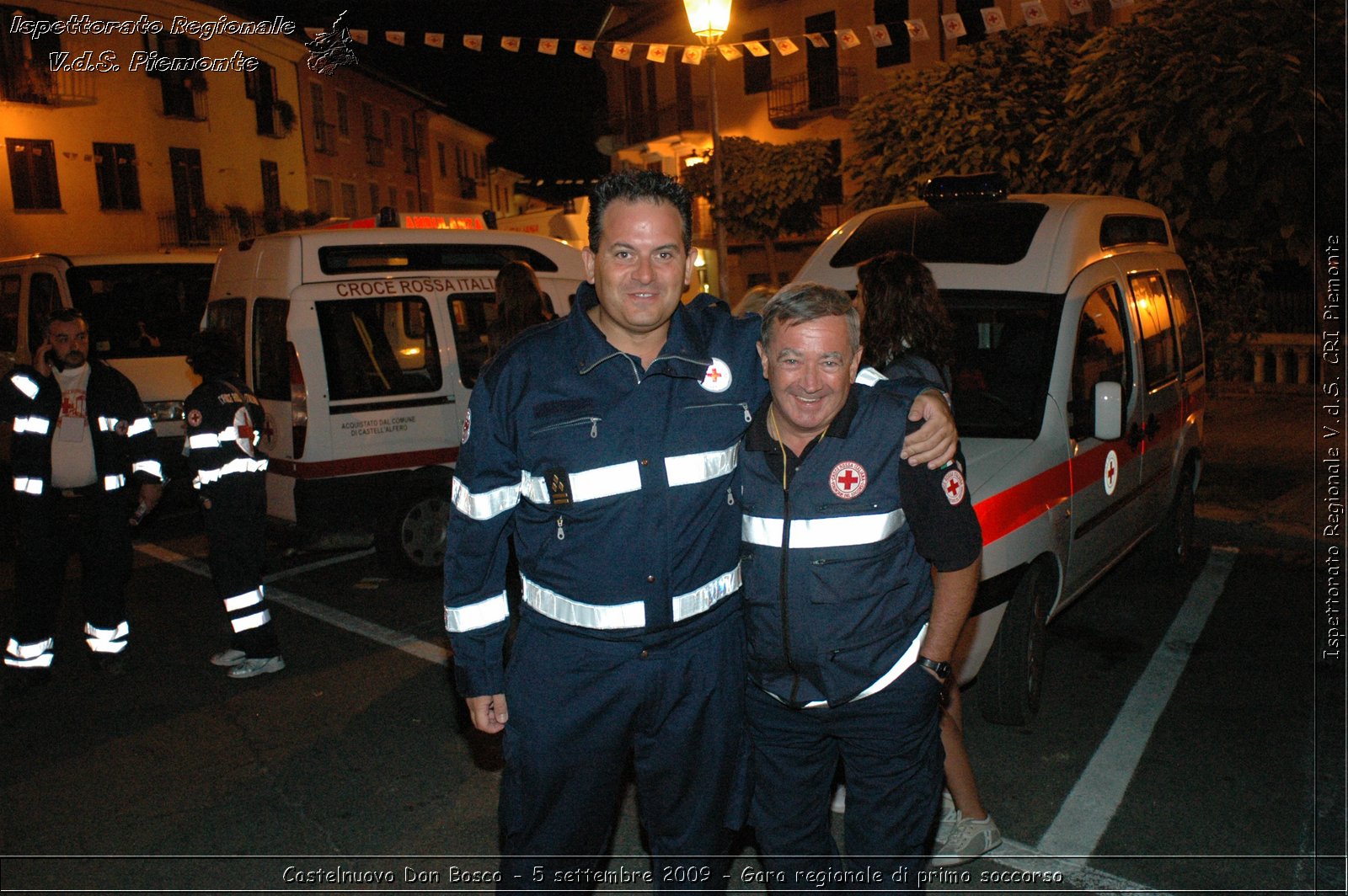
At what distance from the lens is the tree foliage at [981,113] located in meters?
12.5

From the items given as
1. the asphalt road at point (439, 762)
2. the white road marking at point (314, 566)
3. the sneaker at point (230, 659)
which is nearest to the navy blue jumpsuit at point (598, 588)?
the asphalt road at point (439, 762)

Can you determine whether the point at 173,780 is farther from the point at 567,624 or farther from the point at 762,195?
the point at 762,195

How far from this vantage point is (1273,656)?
5531 millimetres

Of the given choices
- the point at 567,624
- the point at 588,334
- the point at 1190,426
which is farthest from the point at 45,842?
the point at 1190,426

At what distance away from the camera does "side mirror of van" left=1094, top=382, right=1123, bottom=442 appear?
442 centimetres

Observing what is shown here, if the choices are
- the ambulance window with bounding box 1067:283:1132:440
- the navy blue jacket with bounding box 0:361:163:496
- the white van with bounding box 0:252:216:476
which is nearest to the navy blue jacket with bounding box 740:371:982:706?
the ambulance window with bounding box 1067:283:1132:440

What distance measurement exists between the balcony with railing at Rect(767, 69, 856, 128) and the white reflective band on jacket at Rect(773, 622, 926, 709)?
25.0 m

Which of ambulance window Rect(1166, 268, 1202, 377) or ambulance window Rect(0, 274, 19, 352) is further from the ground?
ambulance window Rect(0, 274, 19, 352)

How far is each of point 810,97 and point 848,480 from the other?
86.8ft

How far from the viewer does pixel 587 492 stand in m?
2.55

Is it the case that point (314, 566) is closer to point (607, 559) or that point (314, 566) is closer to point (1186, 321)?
point (607, 559)

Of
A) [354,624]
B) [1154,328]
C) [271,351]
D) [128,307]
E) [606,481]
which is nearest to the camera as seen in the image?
[606,481]

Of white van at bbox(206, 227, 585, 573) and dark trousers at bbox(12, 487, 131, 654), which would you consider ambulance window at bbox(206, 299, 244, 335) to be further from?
dark trousers at bbox(12, 487, 131, 654)

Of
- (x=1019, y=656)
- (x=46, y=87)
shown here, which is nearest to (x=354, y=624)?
(x=1019, y=656)
